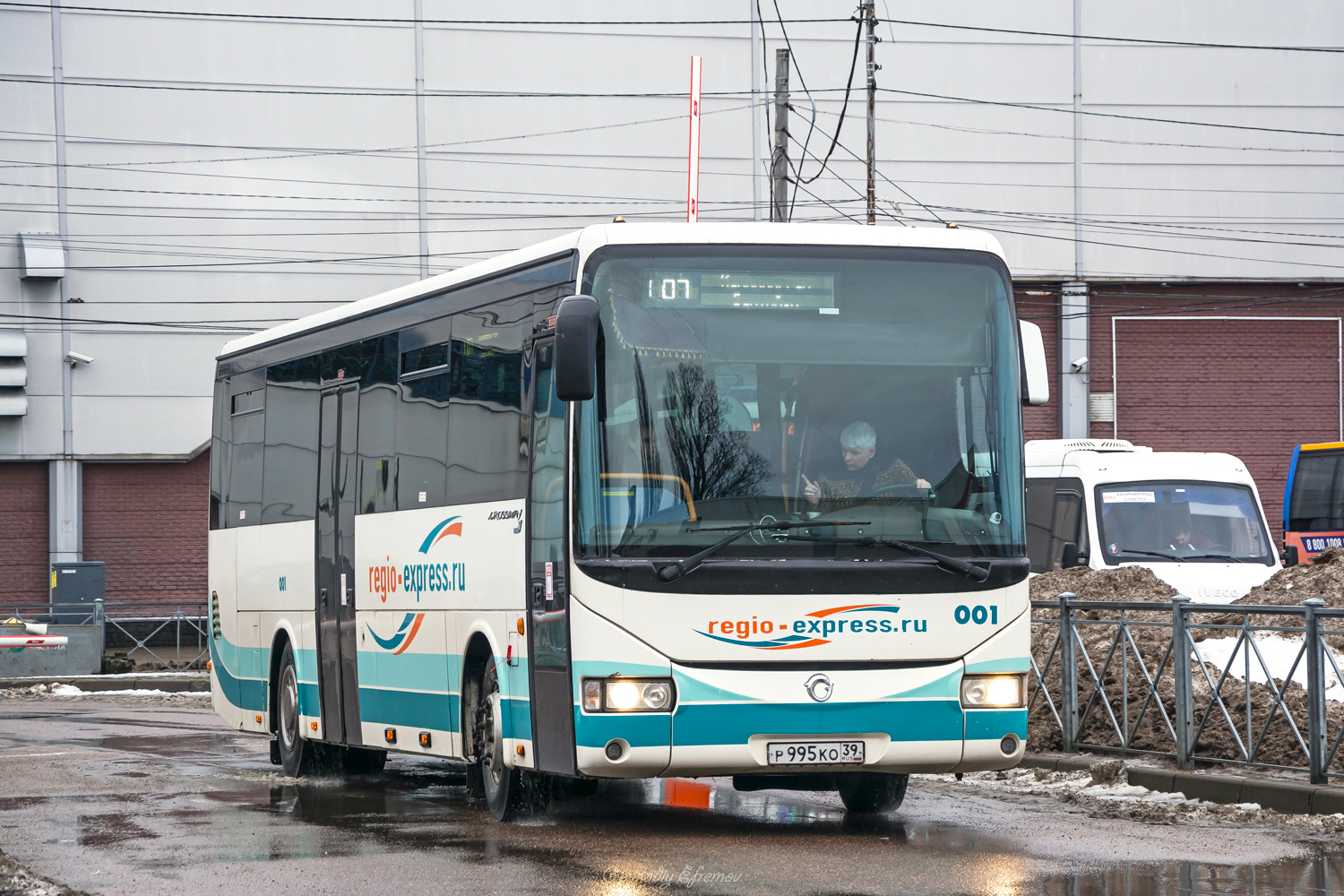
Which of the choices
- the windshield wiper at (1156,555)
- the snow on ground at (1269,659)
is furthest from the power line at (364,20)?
the snow on ground at (1269,659)

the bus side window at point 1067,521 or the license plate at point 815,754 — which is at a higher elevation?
the bus side window at point 1067,521

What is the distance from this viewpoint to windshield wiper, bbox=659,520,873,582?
8.96 m

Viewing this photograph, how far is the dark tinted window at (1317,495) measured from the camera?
1280 inches

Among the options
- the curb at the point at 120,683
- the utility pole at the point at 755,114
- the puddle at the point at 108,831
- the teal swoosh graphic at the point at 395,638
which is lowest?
the curb at the point at 120,683

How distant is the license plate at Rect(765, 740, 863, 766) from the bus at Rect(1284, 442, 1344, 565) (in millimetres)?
24961

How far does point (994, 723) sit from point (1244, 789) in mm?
2605

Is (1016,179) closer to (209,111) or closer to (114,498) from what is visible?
(209,111)

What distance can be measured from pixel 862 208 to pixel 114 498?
14964mm

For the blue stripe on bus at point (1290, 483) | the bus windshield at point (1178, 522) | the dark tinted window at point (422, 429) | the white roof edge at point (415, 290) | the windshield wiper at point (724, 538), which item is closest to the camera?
the windshield wiper at point (724, 538)

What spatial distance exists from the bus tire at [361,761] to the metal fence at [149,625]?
53.6 feet

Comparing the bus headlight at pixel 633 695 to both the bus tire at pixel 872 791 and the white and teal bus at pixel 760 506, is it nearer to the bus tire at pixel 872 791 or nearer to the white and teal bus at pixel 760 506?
the white and teal bus at pixel 760 506

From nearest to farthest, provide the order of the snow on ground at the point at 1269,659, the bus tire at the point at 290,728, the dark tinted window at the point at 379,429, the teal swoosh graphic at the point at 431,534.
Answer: the teal swoosh graphic at the point at 431,534 < the snow on ground at the point at 1269,659 < the dark tinted window at the point at 379,429 < the bus tire at the point at 290,728

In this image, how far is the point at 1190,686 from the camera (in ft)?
40.5

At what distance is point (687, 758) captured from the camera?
29.6ft
